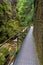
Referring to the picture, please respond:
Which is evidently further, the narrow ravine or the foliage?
the foliage

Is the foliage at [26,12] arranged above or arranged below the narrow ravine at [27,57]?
below

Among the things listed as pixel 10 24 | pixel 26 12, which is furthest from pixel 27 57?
pixel 26 12

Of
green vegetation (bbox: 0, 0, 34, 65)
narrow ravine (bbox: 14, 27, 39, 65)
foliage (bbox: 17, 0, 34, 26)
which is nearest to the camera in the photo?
green vegetation (bbox: 0, 0, 34, 65)

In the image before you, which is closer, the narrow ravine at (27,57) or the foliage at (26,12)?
the narrow ravine at (27,57)

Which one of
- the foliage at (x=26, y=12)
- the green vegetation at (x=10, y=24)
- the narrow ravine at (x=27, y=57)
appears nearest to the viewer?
the green vegetation at (x=10, y=24)

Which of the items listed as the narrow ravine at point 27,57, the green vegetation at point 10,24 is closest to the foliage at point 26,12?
the green vegetation at point 10,24

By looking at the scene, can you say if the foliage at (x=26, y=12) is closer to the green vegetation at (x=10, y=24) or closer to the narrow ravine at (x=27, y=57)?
the green vegetation at (x=10, y=24)

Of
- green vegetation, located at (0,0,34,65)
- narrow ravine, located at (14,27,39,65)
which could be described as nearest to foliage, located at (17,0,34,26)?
green vegetation, located at (0,0,34,65)

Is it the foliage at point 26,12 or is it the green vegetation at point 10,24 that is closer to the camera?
the green vegetation at point 10,24

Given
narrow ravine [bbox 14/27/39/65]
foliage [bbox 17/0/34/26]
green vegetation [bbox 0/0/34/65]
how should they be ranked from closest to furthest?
green vegetation [bbox 0/0/34/65], narrow ravine [bbox 14/27/39/65], foliage [bbox 17/0/34/26]

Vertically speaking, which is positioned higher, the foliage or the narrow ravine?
the narrow ravine

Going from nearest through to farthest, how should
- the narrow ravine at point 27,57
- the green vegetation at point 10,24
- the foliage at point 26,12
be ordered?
the green vegetation at point 10,24, the narrow ravine at point 27,57, the foliage at point 26,12

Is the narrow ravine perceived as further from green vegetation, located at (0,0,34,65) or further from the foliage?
the foliage

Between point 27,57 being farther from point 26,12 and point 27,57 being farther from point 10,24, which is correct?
point 26,12
